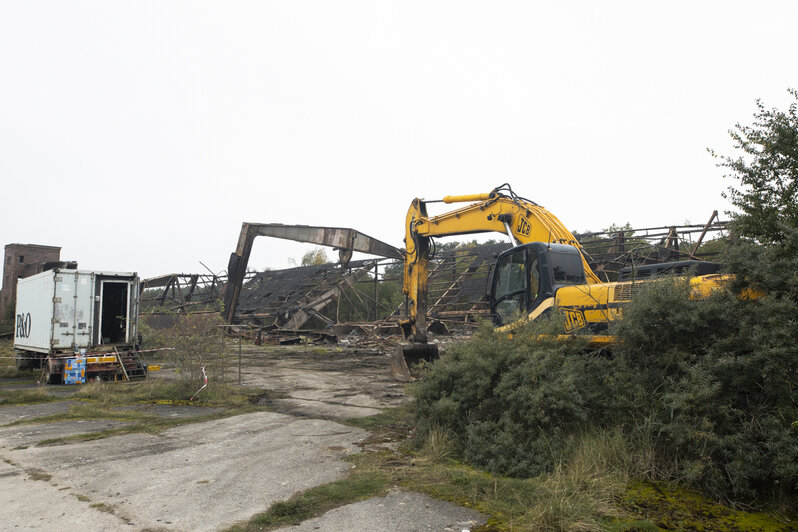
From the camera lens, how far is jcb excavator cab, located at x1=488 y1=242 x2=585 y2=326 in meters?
7.53

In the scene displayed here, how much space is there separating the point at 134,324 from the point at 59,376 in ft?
7.26

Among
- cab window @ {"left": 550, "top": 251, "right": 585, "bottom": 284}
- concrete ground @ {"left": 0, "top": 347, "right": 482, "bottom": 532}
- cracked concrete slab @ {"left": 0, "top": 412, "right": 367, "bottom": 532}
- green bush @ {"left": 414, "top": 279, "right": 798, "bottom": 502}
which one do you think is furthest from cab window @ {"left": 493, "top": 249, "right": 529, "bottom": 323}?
cracked concrete slab @ {"left": 0, "top": 412, "right": 367, "bottom": 532}

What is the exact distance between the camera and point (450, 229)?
1210cm

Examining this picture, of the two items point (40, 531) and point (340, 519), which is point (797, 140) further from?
point (40, 531)

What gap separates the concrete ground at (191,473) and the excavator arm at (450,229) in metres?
3.06

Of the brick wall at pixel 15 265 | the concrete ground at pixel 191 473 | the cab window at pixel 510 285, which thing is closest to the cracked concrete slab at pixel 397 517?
the concrete ground at pixel 191 473

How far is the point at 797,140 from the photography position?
26.8ft

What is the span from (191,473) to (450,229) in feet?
26.5

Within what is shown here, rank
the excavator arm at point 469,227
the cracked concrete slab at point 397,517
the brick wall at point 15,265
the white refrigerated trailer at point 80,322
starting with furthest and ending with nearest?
the brick wall at point 15,265, the white refrigerated trailer at point 80,322, the excavator arm at point 469,227, the cracked concrete slab at point 397,517

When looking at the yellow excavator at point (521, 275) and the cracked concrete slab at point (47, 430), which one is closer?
the yellow excavator at point (521, 275)

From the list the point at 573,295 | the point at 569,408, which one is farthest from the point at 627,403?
the point at 573,295

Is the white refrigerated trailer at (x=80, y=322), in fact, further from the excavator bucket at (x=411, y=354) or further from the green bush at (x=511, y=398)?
the green bush at (x=511, y=398)

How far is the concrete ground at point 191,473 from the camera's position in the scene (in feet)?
13.9

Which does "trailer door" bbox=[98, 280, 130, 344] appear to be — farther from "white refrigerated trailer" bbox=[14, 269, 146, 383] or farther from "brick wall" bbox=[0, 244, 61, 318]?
"brick wall" bbox=[0, 244, 61, 318]
